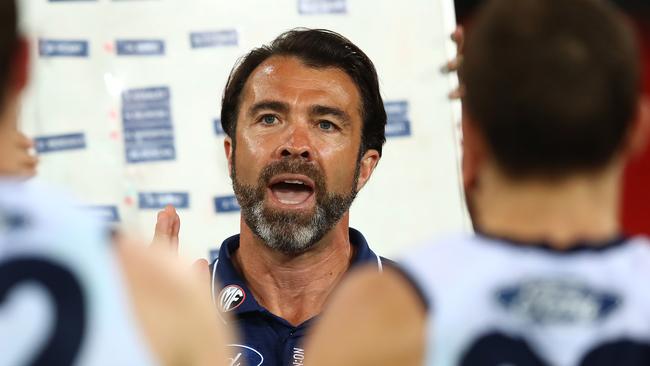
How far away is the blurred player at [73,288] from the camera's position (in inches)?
54.4

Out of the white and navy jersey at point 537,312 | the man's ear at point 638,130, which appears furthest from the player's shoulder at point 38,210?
the man's ear at point 638,130

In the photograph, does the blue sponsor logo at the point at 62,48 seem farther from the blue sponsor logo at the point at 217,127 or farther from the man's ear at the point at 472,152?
the man's ear at the point at 472,152

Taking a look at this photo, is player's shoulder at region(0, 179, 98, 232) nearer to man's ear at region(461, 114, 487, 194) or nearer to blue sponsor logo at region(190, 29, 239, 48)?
man's ear at region(461, 114, 487, 194)

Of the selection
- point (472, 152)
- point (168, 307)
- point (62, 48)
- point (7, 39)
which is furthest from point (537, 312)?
point (62, 48)

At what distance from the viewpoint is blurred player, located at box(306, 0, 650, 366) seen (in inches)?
56.7

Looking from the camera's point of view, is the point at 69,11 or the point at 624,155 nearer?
the point at 624,155

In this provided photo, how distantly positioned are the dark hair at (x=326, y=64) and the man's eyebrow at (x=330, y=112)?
0.13 metres

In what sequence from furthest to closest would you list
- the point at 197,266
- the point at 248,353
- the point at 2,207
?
the point at 197,266 < the point at 248,353 < the point at 2,207

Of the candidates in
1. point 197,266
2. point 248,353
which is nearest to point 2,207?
point 248,353

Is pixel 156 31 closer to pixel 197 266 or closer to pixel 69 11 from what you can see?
pixel 69 11

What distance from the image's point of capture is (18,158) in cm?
149

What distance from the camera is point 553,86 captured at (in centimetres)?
144

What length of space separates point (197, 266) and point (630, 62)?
2.29m

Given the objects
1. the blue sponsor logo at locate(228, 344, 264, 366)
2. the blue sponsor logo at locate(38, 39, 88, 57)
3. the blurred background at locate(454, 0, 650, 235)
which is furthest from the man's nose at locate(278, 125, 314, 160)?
the blurred background at locate(454, 0, 650, 235)
